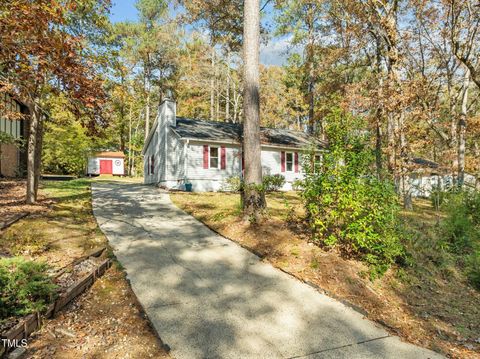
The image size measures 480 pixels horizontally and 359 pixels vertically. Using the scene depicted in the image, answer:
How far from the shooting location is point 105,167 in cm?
3828

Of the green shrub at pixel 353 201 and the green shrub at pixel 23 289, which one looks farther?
the green shrub at pixel 353 201

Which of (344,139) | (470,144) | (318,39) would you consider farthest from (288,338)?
(470,144)

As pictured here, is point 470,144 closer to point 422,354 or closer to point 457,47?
point 457,47

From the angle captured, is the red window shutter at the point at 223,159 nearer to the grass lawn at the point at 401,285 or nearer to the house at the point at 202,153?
the house at the point at 202,153

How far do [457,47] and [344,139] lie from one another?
9.01m

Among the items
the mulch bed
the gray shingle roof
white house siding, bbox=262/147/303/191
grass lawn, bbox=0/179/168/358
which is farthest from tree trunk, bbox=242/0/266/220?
white house siding, bbox=262/147/303/191

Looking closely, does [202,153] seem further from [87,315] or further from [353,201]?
[87,315]

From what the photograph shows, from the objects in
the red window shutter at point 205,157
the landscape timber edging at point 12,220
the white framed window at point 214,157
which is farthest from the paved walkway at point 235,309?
the white framed window at point 214,157

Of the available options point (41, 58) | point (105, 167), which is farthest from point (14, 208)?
point (105, 167)

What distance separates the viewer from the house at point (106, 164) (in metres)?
37.7

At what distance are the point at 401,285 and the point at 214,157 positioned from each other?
14.3 meters

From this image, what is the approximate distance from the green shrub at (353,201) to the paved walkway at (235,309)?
142cm

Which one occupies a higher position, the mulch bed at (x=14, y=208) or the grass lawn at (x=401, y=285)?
the mulch bed at (x=14, y=208)

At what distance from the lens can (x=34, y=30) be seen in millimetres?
6410
